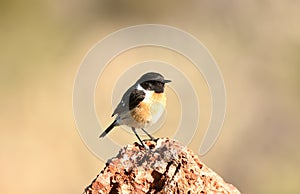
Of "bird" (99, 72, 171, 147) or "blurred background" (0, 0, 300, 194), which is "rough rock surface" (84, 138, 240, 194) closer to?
"bird" (99, 72, 171, 147)

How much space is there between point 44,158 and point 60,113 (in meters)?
1.27

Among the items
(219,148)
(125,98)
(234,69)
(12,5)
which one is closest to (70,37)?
(12,5)

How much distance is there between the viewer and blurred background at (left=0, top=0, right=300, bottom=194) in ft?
46.6

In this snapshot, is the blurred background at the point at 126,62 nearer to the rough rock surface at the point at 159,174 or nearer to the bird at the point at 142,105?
the bird at the point at 142,105

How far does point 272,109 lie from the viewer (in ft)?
55.1

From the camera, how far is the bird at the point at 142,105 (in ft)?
Answer: 21.5

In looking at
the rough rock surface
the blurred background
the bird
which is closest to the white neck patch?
the bird

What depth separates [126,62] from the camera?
16.4m

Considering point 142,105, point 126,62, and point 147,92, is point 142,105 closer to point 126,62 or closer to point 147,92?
point 147,92

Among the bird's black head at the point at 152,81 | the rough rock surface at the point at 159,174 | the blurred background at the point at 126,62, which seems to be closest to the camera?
the rough rock surface at the point at 159,174

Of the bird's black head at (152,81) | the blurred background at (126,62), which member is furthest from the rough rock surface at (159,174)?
the blurred background at (126,62)

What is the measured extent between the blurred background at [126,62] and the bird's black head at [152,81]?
200 inches

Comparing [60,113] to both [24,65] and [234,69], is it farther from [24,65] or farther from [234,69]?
[234,69]

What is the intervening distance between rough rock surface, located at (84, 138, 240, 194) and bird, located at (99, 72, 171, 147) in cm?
153
